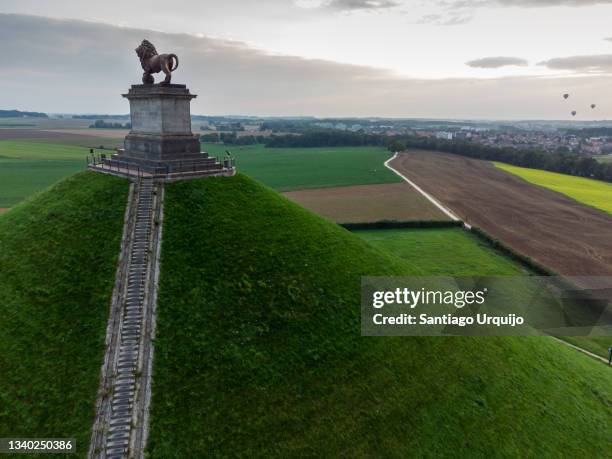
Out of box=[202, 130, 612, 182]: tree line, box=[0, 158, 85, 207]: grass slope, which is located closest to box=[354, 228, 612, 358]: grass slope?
box=[0, 158, 85, 207]: grass slope

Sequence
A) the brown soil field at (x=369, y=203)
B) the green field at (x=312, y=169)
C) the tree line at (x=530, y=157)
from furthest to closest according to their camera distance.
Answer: the tree line at (x=530, y=157), the green field at (x=312, y=169), the brown soil field at (x=369, y=203)

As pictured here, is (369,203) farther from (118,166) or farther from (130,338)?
(130,338)

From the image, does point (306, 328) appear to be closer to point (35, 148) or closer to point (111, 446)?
point (111, 446)

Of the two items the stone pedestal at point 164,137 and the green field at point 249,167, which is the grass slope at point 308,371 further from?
the green field at point 249,167

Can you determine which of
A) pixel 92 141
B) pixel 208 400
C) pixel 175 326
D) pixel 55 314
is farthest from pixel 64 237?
pixel 92 141

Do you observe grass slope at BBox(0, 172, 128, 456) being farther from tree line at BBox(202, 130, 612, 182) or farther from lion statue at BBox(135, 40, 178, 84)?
tree line at BBox(202, 130, 612, 182)

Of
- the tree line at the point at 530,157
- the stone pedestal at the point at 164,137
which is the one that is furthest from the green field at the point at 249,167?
the stone pedestal at the point at 164,137

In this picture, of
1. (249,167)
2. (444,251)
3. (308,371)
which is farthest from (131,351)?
(249,167)
